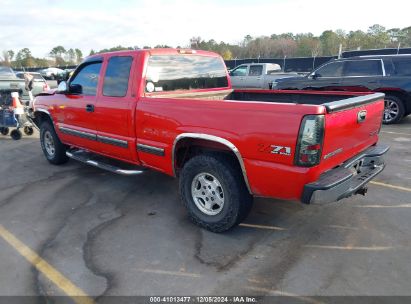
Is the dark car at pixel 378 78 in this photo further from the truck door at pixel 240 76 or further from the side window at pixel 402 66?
the truck door at pixel 240 76

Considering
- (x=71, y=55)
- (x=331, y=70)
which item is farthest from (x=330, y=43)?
(x=71, y=55)

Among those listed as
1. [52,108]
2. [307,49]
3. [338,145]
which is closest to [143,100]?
[338,145]

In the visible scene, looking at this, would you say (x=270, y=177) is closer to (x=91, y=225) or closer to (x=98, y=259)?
(x=98, y=259)

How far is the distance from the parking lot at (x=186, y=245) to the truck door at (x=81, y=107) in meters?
0.82

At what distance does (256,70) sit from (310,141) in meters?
13.8

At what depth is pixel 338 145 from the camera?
10.2ft

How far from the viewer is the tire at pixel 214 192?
338 cm

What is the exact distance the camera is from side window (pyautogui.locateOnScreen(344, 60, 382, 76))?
905cm

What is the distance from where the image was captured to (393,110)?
9.11 metres

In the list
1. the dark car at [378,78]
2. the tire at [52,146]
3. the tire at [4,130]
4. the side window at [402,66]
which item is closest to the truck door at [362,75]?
the dark car at [378,78]

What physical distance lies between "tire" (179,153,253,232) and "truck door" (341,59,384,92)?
284 inches

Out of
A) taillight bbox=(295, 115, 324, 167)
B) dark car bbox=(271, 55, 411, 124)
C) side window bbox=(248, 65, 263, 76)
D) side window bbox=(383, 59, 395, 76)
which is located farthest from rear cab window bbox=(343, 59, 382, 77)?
taillight bbox=(295, 115, 324, 167)

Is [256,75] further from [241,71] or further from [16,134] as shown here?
[16,134]

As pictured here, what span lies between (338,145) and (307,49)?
58.4 m
